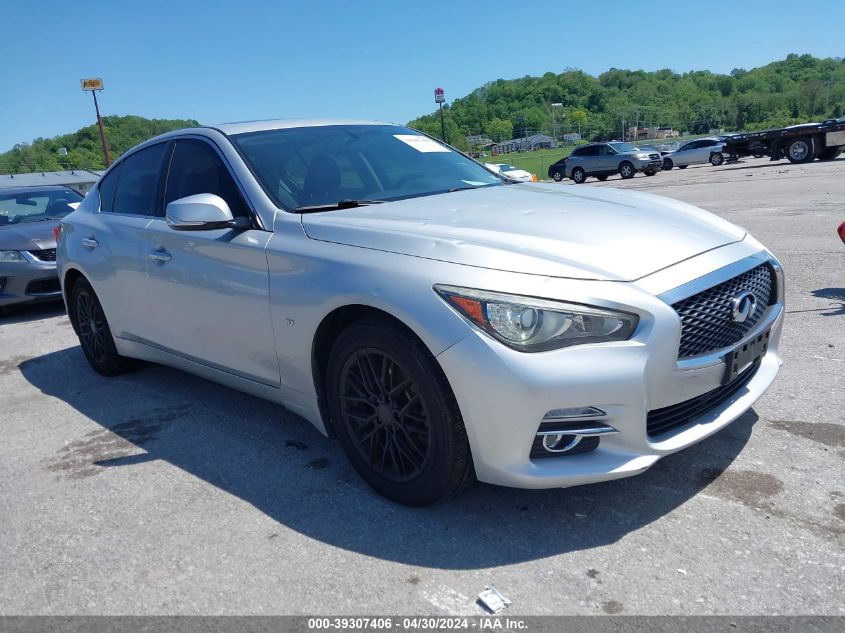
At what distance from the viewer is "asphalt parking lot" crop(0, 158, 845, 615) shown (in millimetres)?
2371

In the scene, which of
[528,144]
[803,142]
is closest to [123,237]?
[803,142]

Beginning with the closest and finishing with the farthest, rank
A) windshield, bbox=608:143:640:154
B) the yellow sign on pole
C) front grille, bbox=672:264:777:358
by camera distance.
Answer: front grille, bbox=672:264:777:358
windshield, bbox=608:143:640:154
the yellow sign on pole

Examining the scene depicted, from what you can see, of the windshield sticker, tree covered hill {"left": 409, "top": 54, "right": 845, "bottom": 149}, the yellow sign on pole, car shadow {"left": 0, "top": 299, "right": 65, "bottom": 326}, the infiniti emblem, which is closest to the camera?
the infiniti emblem

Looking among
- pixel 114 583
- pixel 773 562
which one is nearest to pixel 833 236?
pixel 773 562

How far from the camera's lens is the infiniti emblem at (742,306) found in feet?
9.21

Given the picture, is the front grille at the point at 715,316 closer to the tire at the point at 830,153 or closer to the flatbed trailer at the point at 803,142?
the flatbed trailer at the point at 803,142

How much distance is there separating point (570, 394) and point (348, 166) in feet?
6.65

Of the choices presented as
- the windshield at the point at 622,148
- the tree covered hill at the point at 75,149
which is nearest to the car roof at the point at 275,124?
the windshield at the point at 622,148

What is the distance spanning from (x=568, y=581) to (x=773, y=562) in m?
0.69

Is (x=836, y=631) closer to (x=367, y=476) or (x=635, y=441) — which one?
(x=635, y=441)

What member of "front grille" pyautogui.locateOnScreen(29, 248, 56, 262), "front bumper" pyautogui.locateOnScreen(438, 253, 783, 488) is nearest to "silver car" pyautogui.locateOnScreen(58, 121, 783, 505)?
"front bumper" pyautogui.locateOnScreen(438, 253, 783, 488)

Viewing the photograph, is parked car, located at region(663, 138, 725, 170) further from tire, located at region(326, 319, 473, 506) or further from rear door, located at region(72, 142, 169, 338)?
tire, located at region(326, 319, 473, 506)

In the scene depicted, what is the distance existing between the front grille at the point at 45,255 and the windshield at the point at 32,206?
97 cm

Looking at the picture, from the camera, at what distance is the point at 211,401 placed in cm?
453
